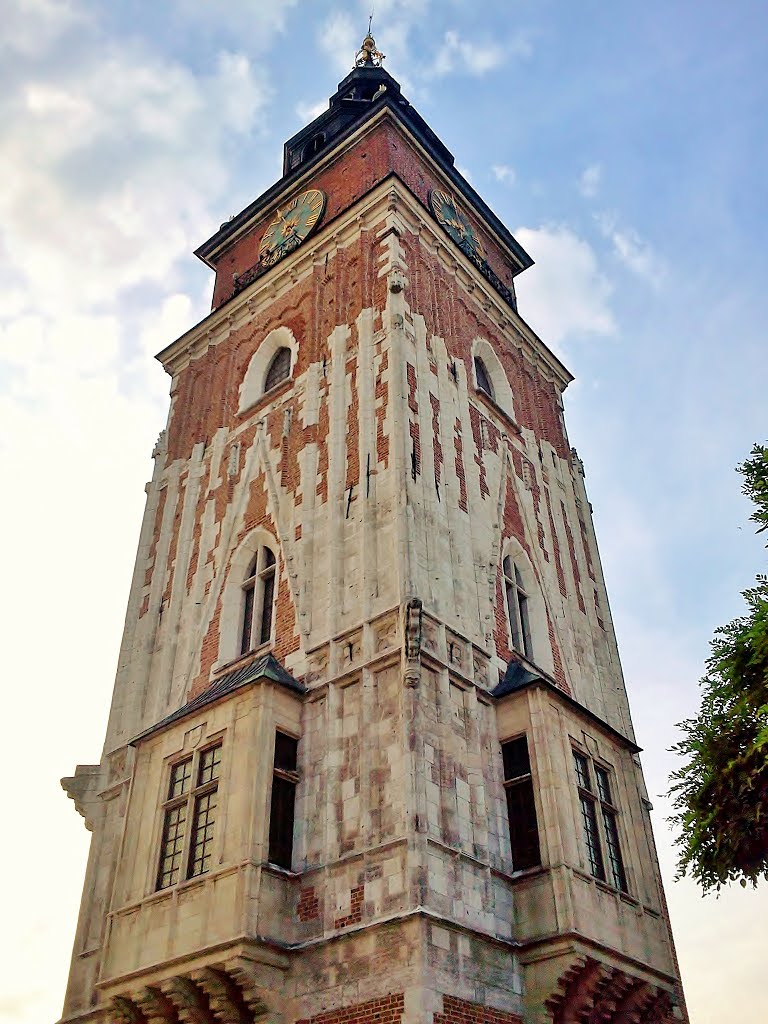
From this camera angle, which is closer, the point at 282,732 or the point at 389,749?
the point at 389,749

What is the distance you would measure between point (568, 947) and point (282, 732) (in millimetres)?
5406

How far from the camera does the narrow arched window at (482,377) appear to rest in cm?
2481

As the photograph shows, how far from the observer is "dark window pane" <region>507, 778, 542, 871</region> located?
50.4 feet

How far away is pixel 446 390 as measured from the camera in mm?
21219

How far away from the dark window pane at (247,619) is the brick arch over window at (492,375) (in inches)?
332

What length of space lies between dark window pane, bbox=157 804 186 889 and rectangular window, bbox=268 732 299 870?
1.71 meters

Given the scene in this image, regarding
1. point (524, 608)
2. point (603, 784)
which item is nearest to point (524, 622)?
point (524, 608)

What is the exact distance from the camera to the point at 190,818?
15.7m

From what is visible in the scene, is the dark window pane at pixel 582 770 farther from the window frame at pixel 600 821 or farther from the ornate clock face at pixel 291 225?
the ornate clock face at pixel 291 225

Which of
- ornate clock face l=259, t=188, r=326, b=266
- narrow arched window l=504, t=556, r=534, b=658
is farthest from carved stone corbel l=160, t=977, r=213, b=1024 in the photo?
ornate clock face l=259, t=188, r=326, b=266

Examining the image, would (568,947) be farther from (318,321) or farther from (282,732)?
(318,321)

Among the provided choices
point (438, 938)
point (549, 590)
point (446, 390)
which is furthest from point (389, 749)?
point (446, 390)

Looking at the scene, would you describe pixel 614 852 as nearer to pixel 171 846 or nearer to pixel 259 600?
pixel 171 846

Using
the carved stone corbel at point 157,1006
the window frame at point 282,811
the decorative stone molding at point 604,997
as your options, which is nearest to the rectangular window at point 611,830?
the decorative stone molding at point 604,997
